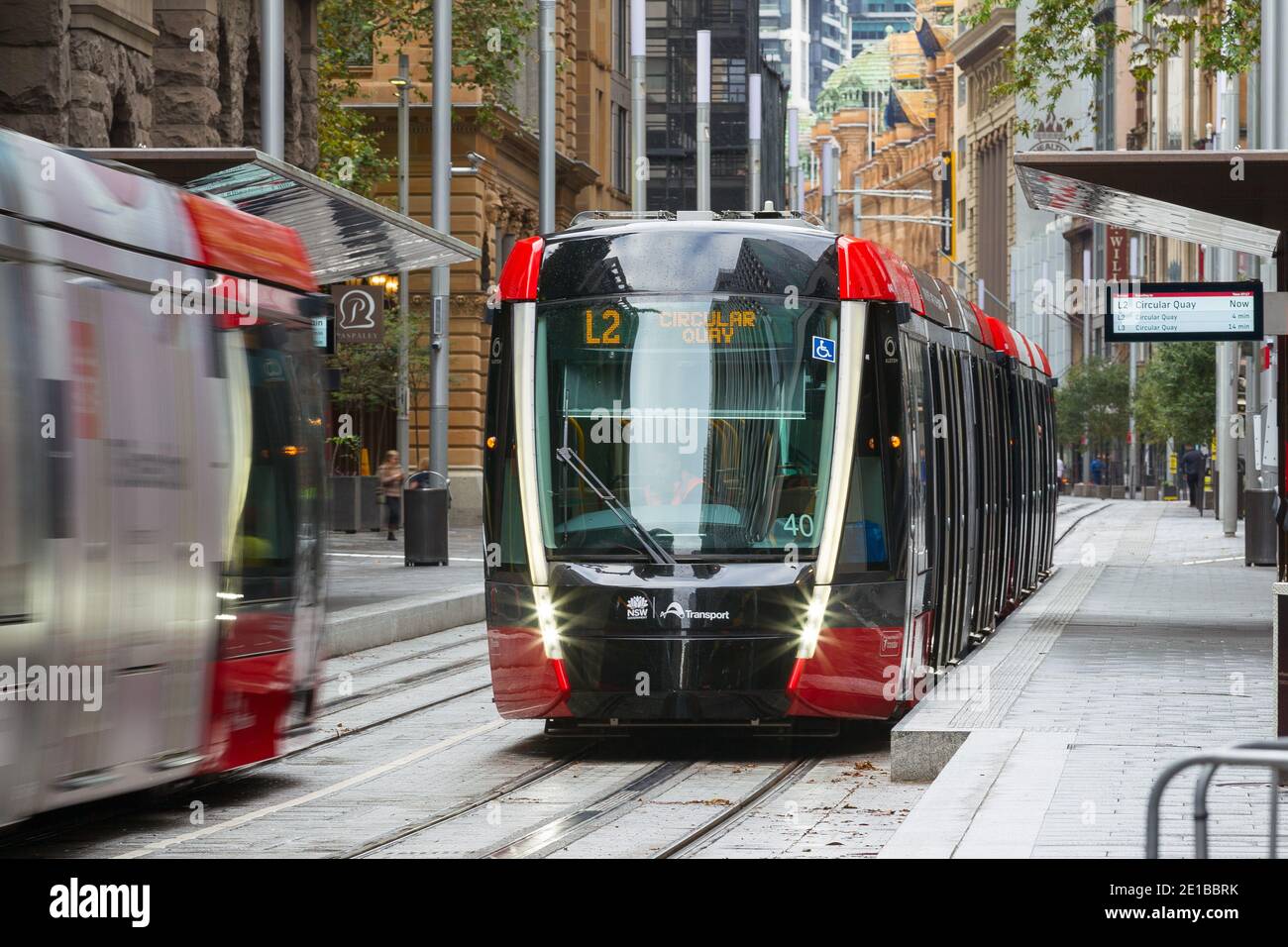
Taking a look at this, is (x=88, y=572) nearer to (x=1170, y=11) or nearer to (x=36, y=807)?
(x=36, y=807)

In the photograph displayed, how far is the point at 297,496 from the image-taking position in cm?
1119

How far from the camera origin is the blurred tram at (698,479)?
12.2m

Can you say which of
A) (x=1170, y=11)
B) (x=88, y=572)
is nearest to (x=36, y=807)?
(x=88, y=572)

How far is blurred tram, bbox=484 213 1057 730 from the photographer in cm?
1218

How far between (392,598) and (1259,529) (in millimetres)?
14707

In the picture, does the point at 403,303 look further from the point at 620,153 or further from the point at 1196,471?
the point at 620,153

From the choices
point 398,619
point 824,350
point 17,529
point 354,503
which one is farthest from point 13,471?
point 354,503

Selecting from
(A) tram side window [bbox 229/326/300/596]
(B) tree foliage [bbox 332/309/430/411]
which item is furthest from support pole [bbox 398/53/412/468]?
(A) tram side window [bbox 229/326/300/596]

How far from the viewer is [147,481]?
9258 millimetres

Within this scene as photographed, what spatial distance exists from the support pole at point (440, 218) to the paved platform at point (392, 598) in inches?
68.9

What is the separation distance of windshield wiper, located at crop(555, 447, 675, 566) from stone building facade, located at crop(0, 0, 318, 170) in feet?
37.0

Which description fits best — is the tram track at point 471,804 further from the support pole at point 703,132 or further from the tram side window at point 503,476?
the support pole at point 703,132

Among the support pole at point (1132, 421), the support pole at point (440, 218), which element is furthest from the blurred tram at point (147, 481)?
the support pole at point (1132, 421)

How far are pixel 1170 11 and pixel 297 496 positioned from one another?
7133cm
